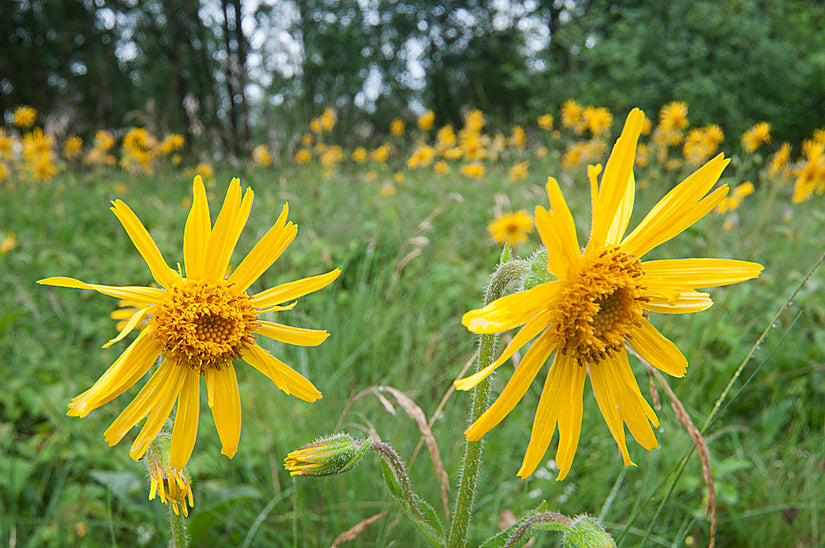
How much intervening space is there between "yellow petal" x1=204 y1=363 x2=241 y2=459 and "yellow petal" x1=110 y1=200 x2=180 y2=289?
207mm

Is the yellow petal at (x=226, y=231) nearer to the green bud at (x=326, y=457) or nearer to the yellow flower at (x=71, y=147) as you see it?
the green bud at (x=326, y=457)

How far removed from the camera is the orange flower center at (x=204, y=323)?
3.27ft

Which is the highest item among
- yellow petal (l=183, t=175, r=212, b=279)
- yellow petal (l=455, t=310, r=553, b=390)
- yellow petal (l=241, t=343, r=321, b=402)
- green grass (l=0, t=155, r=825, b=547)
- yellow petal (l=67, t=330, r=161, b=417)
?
yellow petal (l=183, t=175, r=212, b=279)

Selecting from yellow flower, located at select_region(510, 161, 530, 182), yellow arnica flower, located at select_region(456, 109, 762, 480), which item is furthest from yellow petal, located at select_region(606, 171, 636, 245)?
yellow flower, located at select_region(510, 161, 530, 182)

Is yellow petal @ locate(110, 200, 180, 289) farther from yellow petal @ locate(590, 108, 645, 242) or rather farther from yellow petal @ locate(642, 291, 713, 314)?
yellow petal @ locate(642, 291, 713, 314)

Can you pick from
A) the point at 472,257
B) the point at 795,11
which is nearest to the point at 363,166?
the point at 472,257

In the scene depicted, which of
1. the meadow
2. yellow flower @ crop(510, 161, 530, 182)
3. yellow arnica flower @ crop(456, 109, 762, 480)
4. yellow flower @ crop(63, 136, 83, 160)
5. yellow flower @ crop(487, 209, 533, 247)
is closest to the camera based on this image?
yellow arnica flower @ crop(456, 109, 762, 480)

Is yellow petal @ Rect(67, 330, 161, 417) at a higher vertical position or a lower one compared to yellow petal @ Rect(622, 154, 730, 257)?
lower

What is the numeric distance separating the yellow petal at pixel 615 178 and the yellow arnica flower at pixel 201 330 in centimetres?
51

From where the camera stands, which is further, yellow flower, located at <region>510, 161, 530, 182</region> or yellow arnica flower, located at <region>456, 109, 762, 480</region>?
yellow flower, located at <region>510, 161, 530, 182</region>

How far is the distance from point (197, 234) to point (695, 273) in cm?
97

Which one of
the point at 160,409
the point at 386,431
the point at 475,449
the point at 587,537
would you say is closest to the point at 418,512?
the point at 475,449

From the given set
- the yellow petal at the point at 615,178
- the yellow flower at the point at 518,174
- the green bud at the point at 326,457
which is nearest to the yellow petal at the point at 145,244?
the green bud at the point at 326,457

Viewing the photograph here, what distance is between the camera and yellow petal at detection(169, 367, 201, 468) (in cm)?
95
